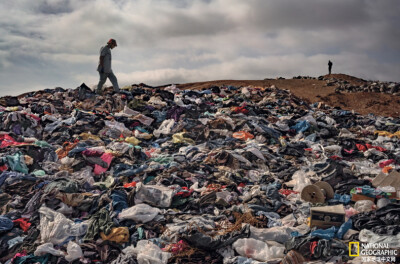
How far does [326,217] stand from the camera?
4430mm

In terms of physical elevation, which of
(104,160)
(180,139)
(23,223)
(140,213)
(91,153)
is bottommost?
(23,223)

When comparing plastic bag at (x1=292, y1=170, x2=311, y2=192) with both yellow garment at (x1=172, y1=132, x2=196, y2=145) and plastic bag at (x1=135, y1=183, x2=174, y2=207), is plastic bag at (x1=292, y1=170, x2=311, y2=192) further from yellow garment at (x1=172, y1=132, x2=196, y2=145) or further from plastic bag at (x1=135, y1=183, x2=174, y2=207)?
yellow garment at (x1=172, y1=132, x2=196, y2=145)

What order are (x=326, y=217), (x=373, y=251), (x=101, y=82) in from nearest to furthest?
1. (x=373, y=251)
2. (x=326, y=217)
3. (x=101, y=82)

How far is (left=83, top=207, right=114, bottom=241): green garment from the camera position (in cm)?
440

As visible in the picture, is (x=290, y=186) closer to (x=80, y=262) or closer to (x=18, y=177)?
(x=80, y=262)

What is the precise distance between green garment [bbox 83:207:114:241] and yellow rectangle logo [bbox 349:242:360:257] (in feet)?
9.26

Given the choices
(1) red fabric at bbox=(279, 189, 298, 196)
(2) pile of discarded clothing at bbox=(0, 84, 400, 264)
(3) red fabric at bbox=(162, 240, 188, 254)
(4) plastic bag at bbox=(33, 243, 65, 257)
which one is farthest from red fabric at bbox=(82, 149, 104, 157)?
(1) red fabric at bbox=(279, 189, 298, 196)

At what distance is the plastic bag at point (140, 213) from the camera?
185 inches

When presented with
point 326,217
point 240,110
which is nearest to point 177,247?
point 326,217

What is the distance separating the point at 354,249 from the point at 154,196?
8.94 ft

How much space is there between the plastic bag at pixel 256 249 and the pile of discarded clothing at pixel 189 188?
1 cm

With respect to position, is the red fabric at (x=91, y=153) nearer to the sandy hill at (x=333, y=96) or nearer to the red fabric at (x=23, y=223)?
the red fabric at (x=23, y=223)

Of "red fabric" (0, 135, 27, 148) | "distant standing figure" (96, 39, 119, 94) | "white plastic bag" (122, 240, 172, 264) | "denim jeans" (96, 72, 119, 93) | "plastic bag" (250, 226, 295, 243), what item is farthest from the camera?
"denim jeans" (96, 72, 119, 93)

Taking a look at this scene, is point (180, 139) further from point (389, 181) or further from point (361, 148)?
point (389, 181)
